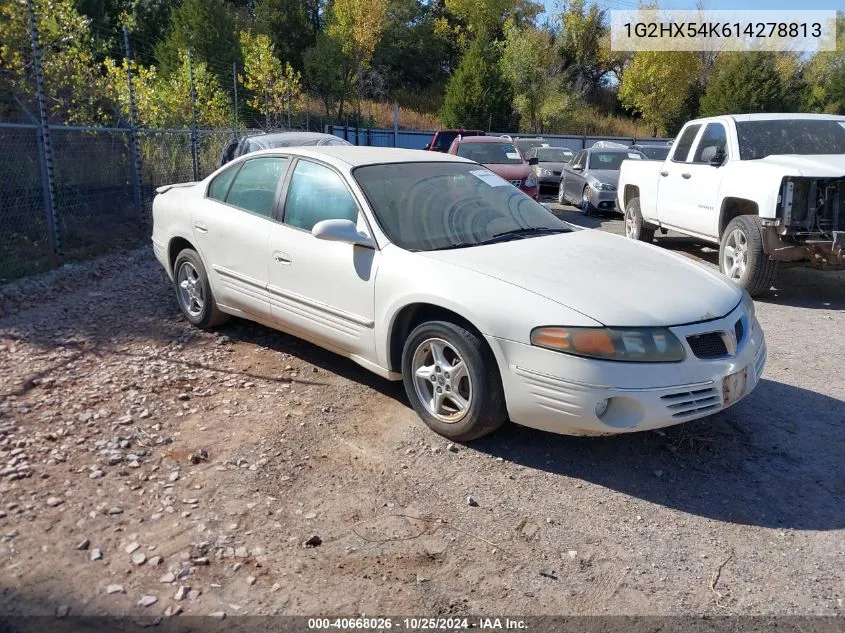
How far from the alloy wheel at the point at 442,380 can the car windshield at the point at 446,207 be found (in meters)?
0.65

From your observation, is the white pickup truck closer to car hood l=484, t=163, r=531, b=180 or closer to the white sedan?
the white sedan

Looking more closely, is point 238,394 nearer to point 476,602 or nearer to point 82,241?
point 476,602

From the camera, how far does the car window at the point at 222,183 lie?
5672 mm

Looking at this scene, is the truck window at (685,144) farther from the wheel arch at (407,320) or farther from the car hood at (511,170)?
the wheel arch at (407,320)

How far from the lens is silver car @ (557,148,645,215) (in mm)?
15070

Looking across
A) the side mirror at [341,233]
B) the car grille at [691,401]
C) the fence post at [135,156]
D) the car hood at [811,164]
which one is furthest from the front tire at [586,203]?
the car grille at [691,401]

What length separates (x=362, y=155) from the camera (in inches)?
202

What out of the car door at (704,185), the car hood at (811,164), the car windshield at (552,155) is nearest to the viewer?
the car hood at (811,164)

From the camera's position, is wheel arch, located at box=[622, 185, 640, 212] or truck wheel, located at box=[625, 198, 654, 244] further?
wheel arch, located at box=[622, 185, 640, 212]

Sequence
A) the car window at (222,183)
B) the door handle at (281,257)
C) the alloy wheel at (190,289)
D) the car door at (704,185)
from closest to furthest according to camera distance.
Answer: the door handle at (281,257)
the car window at (222,183)
the alloy wheel at (190,289)
the car door at (704,185)

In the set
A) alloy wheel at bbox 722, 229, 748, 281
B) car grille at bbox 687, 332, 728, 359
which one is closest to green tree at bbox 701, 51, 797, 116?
alloy wheel at bbox 722, 229, 748, 281

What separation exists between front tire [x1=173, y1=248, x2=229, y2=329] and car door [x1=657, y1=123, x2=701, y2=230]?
5982 mm

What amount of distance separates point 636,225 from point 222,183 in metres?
6.86

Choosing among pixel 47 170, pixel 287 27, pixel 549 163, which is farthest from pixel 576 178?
pixel 287 27
